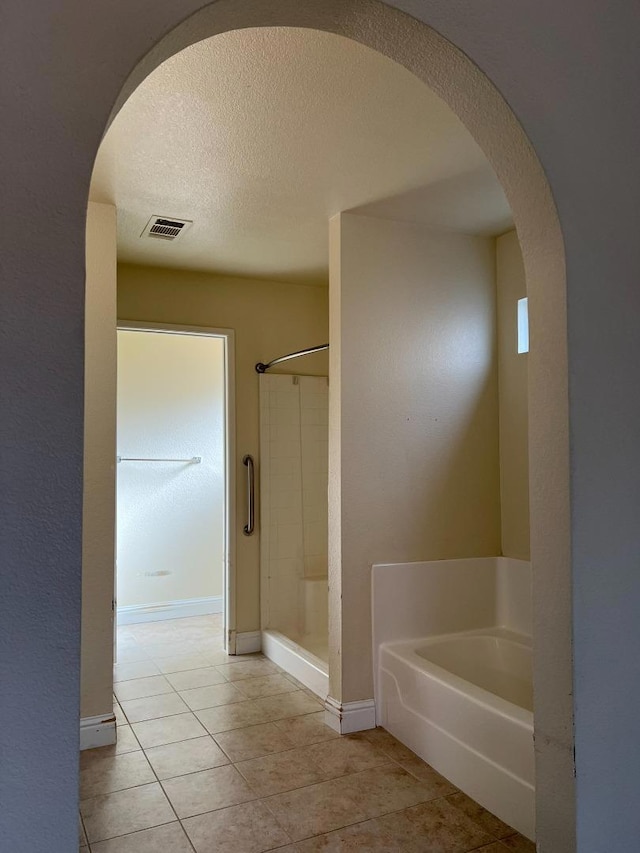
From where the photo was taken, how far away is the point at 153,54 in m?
1.03

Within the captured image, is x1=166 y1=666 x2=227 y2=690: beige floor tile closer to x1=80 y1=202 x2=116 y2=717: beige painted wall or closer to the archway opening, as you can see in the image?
x1=80 y1=202 x2=116 y2=717: beige painted wall

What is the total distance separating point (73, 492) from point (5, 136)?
517 mm

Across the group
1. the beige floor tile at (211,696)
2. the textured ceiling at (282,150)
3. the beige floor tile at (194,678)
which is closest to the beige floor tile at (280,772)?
the beige floor tile at (211,696)

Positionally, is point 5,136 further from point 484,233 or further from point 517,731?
point 484,233

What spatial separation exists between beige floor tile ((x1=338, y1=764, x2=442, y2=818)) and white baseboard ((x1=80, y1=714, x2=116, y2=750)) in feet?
3.41

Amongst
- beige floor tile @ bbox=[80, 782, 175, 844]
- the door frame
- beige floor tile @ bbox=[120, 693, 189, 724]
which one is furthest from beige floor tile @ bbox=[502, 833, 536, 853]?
the door frame

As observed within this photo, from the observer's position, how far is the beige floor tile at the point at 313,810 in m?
2.08

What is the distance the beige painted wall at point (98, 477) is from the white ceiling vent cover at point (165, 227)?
31 centimetres

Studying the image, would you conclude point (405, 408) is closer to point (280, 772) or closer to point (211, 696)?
point (280, 772)

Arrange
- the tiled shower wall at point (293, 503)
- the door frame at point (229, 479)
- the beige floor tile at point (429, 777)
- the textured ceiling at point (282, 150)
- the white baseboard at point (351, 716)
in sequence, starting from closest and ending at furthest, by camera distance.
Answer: the textured ceiling at point (282, 150) < the beige floor tile at point (429, 777) < the white baseboard at point (351, 716) < the door frame at point (229, 479) < the tiled shower wall at point (293, 503)

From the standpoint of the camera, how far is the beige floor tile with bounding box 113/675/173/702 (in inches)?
130

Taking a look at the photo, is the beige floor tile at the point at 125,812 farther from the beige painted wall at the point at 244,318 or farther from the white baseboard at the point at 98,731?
the beige painted wall at the point at 244,318

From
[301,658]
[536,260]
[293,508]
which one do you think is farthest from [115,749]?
[536,260]

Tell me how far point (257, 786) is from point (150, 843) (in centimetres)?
47
